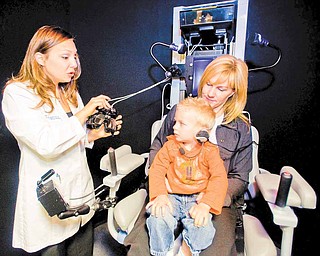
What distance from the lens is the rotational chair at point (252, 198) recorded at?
2.86ft

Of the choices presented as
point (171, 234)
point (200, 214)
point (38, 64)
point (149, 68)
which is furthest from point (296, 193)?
point (149, 68)

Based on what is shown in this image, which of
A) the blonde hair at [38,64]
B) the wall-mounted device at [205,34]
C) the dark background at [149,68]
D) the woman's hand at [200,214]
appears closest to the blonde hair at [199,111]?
the woman's hand at [200,214]

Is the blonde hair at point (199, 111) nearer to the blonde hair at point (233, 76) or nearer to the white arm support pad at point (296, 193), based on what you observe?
the blonde hair at point (233, 76)

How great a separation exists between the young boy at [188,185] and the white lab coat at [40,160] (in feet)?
1.19

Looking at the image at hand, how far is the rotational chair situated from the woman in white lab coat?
0.62ft

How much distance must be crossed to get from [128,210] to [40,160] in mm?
423

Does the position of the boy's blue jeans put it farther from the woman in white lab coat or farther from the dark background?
the dark background

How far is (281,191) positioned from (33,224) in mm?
973

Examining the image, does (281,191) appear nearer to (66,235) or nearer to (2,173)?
(66,235)

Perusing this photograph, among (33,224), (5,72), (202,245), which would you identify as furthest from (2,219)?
(202,245)

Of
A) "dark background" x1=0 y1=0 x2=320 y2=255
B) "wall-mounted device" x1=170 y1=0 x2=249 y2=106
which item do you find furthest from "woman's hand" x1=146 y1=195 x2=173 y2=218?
"dark background" x1=0 y1=0 x2=320 y2=255

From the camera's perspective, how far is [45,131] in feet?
3.08

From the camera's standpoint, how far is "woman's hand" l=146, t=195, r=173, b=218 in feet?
2.99

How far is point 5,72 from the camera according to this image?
1280mm
